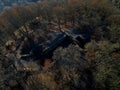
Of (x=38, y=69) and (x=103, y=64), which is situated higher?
(x=103, y=64)

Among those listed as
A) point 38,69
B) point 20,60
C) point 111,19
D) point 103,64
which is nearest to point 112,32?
point 111,19

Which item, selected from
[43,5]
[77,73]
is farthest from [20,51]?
[77,73]

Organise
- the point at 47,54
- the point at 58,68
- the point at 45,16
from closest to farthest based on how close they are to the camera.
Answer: the point at 58,68
the point at 47,54
the point at 45,16

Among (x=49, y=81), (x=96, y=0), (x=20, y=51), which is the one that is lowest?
(x=20, y=51)

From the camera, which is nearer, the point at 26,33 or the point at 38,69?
the point at 38,69

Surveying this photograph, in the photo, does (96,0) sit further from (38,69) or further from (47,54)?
(38,69)

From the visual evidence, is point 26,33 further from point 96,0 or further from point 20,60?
point 96,0

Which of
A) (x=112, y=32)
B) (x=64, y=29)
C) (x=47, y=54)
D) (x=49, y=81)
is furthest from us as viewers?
(x=64, y=29)
